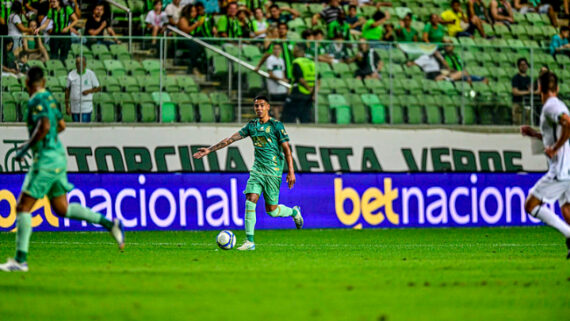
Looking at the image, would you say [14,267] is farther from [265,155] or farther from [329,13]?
[329,13]

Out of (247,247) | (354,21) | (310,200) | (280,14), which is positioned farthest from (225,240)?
(354,21)

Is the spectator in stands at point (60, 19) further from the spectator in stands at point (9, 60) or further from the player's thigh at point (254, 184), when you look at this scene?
the player's thigh at point (254, 184)

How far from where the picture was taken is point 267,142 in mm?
15164

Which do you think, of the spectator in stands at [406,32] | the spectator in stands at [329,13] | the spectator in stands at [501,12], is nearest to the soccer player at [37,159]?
the spectator in stands at [329,13]

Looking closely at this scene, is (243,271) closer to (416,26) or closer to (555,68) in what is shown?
(555,68)

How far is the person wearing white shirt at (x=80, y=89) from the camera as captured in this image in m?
21.2

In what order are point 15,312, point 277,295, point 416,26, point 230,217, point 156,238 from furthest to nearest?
point 416,26, point 230,217, point 156,238, point 277,295, point 15,312

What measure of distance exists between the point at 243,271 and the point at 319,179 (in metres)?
11.0

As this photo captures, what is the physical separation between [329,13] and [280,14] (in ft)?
3.96

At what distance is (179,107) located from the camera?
22.1m

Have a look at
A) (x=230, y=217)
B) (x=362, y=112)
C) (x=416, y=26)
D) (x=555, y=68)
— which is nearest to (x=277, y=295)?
(x=230, y=217)

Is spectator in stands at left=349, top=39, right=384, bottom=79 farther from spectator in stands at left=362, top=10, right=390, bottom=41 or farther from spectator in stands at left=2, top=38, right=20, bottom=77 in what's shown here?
spectator in stands at left=2, top=38, right=20, bottom=77

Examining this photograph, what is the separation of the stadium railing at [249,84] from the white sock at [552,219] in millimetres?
10279

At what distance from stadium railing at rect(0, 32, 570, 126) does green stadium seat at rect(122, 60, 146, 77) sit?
20 millimetres
